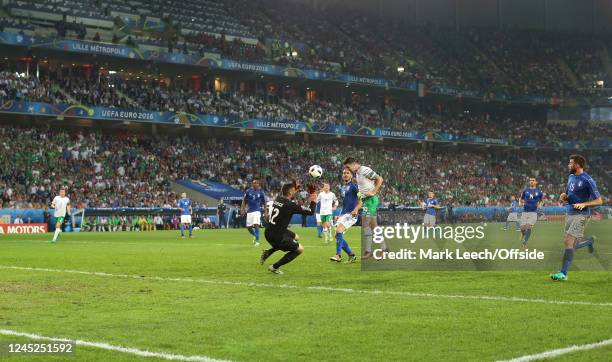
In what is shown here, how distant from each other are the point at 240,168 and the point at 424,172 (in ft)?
63.7

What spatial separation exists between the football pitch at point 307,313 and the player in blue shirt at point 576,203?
0.50m

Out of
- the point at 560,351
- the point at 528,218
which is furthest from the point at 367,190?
the point at 560,351

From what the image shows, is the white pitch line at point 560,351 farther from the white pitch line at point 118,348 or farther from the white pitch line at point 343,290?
the white pitch line at point 343,290

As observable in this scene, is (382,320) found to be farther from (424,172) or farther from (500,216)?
(424,172)

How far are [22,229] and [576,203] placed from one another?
111 feet

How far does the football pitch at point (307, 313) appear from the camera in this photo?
7809mm

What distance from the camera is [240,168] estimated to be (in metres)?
63.4

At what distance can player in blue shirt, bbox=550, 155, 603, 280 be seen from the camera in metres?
14.2

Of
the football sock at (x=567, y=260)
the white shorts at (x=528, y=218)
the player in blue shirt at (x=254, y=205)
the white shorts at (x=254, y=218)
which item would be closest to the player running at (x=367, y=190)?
the football sock at (x=567, y=260)

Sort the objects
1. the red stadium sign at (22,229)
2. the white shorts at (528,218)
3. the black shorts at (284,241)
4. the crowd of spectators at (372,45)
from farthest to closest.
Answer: the crowd of spectators at (372,45), the red stadium sign at (22,229), the white shorts at (528,218), the black shorts at (284,241)

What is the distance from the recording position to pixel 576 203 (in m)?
14.4

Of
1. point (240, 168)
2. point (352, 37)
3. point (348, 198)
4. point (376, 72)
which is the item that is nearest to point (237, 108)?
point (240, 168)

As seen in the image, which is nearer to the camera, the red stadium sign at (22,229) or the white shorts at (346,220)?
the white shorts at (346,220)

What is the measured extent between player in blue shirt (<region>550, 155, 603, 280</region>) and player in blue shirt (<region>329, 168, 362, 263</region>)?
5.11m
